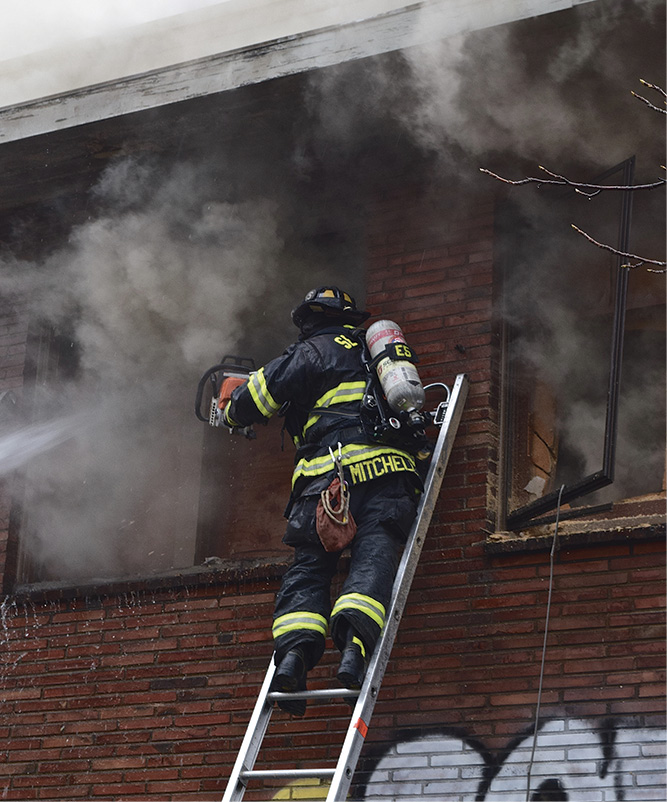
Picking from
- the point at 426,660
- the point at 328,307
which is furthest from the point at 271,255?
the point at 426,660

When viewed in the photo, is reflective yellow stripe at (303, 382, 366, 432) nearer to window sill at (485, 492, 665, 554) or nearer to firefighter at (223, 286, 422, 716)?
firefighter at (223, 286, 422, 716)

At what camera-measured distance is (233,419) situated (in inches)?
214

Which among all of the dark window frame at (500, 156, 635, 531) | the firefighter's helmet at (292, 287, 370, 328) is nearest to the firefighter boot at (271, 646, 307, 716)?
the dark window frame at (500, 156, 635, 531)

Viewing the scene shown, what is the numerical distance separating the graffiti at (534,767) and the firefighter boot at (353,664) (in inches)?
32.9

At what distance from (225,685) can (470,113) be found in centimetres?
316

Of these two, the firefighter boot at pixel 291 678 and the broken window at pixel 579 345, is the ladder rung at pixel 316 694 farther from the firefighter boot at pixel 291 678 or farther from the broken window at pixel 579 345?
the broken window at pixel 579 345

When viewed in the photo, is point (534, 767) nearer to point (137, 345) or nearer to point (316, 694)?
point (316, 694)

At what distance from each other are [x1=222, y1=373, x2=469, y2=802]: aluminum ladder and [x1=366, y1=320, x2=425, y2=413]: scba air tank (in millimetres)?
404

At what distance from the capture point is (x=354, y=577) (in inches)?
189

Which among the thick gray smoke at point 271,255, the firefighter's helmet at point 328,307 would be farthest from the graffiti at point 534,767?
the firefighter's helmet at point 328,307

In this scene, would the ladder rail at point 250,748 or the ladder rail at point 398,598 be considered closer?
the ladder rail at point 398,598

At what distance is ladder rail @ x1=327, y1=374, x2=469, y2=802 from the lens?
14.0 ft

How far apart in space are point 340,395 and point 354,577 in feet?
3.05

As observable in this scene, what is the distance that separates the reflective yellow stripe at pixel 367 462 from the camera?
507 centimetres
